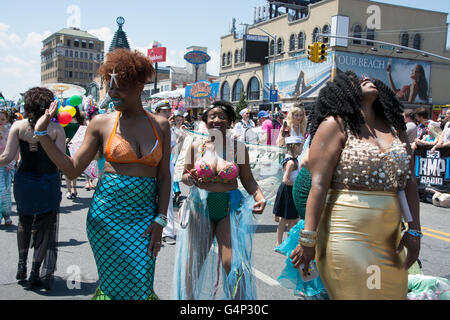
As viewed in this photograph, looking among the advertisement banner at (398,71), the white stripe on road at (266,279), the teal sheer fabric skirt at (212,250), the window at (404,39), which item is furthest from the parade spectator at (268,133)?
the window at (404,39)

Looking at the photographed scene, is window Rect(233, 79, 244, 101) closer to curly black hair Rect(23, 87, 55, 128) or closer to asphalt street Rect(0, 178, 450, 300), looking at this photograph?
asphalt street Rect(0, 178, 450, 300)

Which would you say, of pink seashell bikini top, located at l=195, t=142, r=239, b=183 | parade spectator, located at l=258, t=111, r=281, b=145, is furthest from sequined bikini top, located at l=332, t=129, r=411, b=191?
parade spectator, located at l=258, t=111, r=281, b=145

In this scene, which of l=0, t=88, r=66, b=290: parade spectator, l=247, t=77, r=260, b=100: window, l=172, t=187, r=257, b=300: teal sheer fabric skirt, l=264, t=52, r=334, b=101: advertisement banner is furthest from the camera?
l=247, t=77, r=260, b=100: window

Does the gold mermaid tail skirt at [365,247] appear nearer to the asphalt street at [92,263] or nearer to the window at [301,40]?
the asphalt street at [92,263]

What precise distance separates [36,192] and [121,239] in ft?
7.37

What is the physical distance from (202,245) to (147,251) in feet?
3.12

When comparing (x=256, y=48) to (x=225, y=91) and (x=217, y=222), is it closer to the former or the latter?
(x=225, y=91)

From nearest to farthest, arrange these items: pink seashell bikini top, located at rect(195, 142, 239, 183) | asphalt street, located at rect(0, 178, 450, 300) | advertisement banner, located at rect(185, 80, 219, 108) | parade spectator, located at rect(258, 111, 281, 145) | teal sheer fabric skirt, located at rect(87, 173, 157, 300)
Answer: teal sheer fabric skirt, located at rect(87, 173, 157, 300)
pink seashell bikini top, located at rect(195, 142, 239, 183)
asphalt street, located at rect(0, 178, 450, 300)
parade spectator, located at rect(258, 111, 281, 145)
advertisement banner, located at rect(185, 80, 219, 108)

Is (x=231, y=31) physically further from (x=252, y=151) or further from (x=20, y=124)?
(x=20, y=124)

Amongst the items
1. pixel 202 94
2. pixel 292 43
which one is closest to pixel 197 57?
pixel 202 94

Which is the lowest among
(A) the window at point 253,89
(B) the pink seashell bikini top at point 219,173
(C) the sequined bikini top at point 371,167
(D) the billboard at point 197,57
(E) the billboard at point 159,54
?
(B) the pink seashell bikini top at point 219,173

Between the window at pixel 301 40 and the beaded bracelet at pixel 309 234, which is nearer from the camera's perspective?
the beaded bracelet at pixel 309 234

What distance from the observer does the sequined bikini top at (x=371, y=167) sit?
248 centimetres

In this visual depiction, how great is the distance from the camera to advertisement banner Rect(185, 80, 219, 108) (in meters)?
29.5
